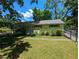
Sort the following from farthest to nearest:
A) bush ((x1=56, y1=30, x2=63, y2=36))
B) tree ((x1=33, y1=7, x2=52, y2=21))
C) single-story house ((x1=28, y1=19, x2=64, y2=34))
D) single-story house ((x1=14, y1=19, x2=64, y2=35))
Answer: tree ((x1=33, y1=7, x2=52, y2=21)) < single-story house ((x1=14, y1=19, x2=64, y2=35)) < single-story house ((x1=28, y1=19, x2=64, y2=34)) < bush ((x1=56, y1=30, x2=63, y2=36))

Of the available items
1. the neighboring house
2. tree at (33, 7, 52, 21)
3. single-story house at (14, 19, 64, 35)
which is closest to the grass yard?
Result: the neighboring house

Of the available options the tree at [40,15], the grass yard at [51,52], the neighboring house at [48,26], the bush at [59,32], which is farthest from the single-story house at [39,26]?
the tree at [40,15]

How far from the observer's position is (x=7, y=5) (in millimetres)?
33000

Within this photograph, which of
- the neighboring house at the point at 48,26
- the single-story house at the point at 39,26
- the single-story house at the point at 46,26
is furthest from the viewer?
the single-story house at the point at 39,26

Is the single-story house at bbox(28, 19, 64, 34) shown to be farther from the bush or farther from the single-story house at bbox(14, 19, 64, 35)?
the bush

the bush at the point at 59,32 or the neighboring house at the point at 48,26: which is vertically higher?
the neighboring house at the point at 48,26

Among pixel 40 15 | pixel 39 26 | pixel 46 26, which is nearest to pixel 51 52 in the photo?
pixel 46 26

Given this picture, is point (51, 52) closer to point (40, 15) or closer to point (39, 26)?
point (39, 26)

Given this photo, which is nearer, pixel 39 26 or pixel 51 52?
pixel 51 52

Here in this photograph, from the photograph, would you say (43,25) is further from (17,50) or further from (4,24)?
(17,50)

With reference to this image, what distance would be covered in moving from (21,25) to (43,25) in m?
4.98

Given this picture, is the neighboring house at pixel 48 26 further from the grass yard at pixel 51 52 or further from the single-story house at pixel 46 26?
the grass yard at pixel 51 52

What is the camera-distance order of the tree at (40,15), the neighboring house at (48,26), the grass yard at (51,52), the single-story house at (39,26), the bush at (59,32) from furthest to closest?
the tree at (40,15) → the single-story house at (39,26) → the neighboring house at (48,26) → the bush at (59,32) → the grass yard at (51,52)

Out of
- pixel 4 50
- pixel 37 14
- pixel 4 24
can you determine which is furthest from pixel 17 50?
pixel 37 14
